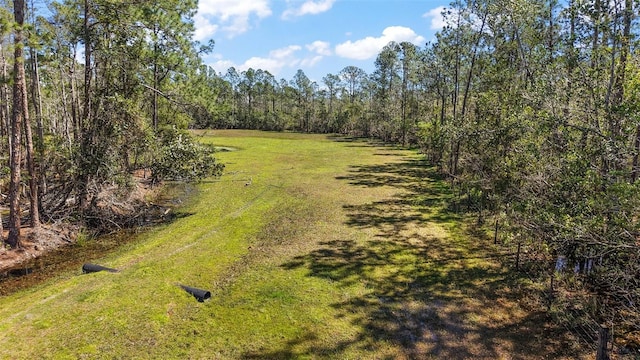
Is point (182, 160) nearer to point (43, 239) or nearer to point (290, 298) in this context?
point (43, 239)

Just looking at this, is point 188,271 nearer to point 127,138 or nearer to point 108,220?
point 108,220

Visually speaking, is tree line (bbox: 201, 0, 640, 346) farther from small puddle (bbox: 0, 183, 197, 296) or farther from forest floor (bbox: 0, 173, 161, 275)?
forest floor (bbox: 0, 173, 161, 275)

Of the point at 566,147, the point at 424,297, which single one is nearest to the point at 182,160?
the point at 424,297

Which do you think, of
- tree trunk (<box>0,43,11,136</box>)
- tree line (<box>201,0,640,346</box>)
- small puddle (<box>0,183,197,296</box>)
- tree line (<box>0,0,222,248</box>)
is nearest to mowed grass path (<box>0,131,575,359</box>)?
small puddle (<box>0,183,197,296</box>)

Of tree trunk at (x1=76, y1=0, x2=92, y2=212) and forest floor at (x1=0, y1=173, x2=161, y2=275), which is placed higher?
tree trunk at (x1=76, y1=0, x2=92, y2=212)

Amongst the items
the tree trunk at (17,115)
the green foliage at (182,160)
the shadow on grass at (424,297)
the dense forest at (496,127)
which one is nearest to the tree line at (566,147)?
the dense forest at (496,127)

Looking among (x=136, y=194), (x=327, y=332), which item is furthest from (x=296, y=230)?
(x=136, y=194)

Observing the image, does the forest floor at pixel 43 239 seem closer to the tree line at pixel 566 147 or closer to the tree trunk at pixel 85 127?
the tree trunk at pixel 85 127
